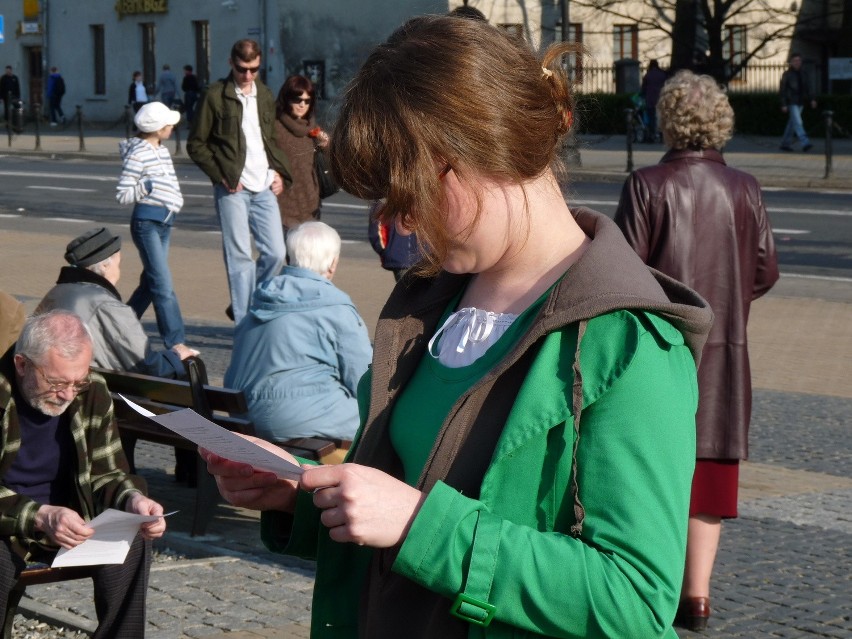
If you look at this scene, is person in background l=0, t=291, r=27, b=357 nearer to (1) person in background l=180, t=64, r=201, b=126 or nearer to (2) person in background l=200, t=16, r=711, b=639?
(2) person in background l=200, t=16, r=711, b=639

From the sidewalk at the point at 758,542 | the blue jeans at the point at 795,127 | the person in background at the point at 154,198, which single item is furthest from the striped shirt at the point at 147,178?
the blue jeans at the point at 795,127

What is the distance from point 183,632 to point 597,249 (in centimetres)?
303

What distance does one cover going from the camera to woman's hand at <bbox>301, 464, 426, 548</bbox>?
181 centimetres

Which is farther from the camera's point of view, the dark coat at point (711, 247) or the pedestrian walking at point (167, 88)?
the pedestrian walking at point (167, 88)

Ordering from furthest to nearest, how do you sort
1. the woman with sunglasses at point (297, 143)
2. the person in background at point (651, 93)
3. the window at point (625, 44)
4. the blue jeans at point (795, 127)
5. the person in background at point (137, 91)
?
the window at point (625, 44), the person in background at point (137, 91), the person in background at point (651, 93), the blue jeans at point (795, 127), the woman with sunglasses at point (297, 143)

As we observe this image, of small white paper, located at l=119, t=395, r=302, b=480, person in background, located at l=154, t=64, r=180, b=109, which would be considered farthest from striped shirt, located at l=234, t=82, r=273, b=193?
person in background, located at l=154, t=64, r=180, b=109

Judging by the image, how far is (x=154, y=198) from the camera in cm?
980

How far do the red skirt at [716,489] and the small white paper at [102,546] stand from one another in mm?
1975

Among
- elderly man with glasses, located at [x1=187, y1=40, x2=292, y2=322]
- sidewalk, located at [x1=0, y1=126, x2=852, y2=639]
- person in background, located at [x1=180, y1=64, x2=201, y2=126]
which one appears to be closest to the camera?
sidewalk, located at [x1=0, y1=126, x2=852, y2=639]

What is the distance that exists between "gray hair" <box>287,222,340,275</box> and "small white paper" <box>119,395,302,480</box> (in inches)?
167

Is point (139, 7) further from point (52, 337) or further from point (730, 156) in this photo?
point (52, 337)

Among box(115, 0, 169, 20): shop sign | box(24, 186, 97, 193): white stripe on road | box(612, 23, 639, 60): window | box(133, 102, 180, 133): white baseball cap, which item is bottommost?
box(24, 186, 97, 193): white stripe on road

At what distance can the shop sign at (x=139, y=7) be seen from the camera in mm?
44594

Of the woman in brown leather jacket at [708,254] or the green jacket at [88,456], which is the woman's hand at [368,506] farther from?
the woman in brown leather jacket at [708,254]
